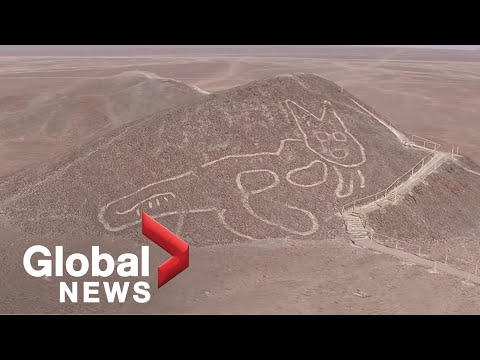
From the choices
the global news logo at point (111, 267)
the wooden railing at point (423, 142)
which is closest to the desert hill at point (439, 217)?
the wooden railing at point (423, 142)

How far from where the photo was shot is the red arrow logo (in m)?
22.9

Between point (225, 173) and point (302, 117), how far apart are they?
28.0ft

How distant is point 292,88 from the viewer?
36531mm

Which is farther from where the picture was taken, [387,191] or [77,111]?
[77,111]

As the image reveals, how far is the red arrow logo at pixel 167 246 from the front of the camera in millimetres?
22859

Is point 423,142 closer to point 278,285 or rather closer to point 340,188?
point 340,188

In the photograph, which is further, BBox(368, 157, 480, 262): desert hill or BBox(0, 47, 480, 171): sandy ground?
BBox(0, 47, 480, 171): sandy ground

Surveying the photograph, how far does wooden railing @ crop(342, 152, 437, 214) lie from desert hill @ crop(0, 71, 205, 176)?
109 feet

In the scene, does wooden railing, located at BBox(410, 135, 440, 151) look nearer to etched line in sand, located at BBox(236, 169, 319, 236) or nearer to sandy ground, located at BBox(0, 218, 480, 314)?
etched line in sand, located at BBox(236, 169, 319, 236)

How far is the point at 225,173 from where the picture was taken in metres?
30.3

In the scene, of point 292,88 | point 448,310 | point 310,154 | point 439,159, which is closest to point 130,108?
point 292,88

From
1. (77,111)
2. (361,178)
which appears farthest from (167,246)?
(77,111)

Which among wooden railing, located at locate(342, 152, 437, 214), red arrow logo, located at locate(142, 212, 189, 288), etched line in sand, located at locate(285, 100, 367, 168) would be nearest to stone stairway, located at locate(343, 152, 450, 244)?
wooden railing, located at locate(342, 152, 437, 214)

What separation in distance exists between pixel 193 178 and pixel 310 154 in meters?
8.72
